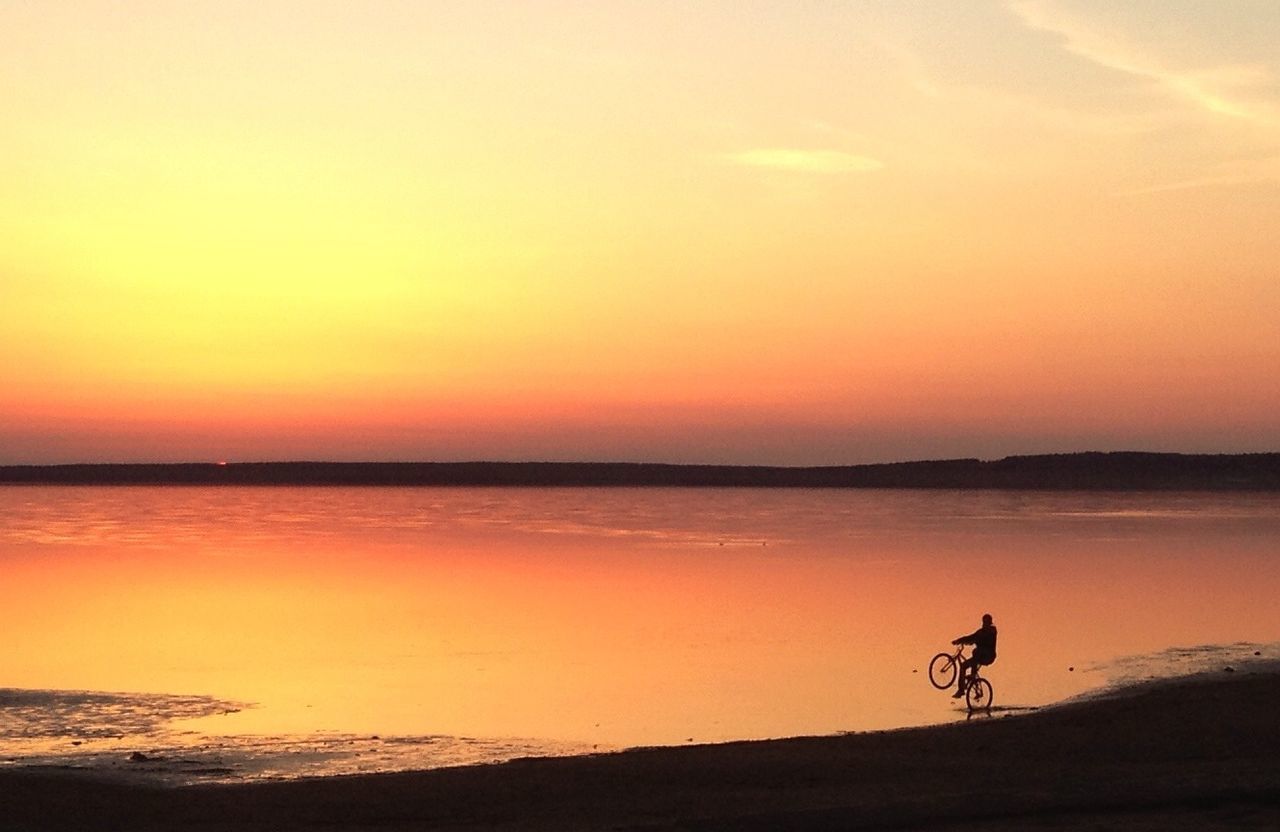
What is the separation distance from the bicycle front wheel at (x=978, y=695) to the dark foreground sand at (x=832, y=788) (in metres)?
3.61

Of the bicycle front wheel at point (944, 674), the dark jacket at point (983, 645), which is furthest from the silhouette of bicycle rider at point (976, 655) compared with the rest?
the bicycle front wheel at point (944, 674)

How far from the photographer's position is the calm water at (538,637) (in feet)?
66.5

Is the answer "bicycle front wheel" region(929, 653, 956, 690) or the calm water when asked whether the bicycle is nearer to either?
"bicycle front wheel" region(929, 653, 956, 690)

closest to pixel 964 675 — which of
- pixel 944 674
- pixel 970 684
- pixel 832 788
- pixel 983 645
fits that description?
pixel 970 684

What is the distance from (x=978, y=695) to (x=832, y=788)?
9287 millimetres

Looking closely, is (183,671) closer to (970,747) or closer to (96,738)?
(96,738)

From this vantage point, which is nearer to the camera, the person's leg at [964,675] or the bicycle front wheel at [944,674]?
the person's leg at [964,675]

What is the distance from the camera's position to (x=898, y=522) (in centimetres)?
9425

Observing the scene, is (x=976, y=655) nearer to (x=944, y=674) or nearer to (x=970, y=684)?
(x=970, y=684)

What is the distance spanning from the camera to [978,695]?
2230 centimetres

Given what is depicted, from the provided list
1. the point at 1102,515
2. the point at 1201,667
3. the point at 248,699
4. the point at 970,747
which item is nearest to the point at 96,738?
the point at 248,699

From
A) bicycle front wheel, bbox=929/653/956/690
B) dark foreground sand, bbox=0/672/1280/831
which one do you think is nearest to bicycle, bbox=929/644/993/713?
bicycle front wheel, bbox=929/653/956/690

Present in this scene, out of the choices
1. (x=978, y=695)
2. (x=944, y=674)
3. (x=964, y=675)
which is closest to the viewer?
(x=964, y=675)

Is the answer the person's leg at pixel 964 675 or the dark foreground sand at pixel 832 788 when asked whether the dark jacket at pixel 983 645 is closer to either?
the person's leg at pixel 964 675
